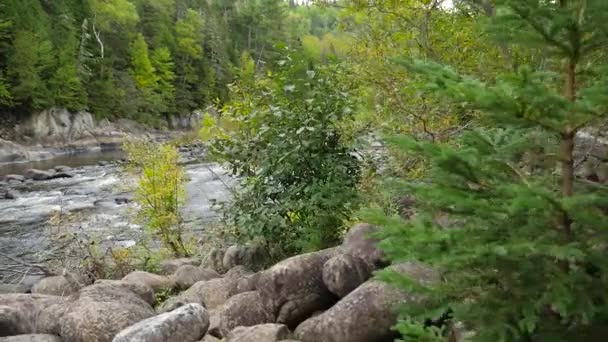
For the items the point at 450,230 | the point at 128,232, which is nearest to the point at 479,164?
the point at 450,230

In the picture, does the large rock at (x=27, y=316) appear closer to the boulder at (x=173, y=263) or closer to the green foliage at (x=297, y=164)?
the green foliage at (x=297, y=164)

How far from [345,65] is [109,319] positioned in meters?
4.41

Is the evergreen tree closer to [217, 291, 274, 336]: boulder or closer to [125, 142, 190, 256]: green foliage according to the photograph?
[217, 291, 274, 336]: boulder

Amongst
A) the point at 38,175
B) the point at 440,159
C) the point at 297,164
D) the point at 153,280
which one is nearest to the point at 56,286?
the point at 153,280

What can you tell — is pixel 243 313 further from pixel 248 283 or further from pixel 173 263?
pixel 173 263

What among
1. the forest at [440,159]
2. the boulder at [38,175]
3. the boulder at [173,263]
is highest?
the forest at [440,159]

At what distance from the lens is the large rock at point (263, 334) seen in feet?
16.3

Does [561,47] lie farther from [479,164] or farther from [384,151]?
[384,151]

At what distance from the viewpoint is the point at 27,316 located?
681cm

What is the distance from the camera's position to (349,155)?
7.44m

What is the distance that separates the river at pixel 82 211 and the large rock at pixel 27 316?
2621 mm

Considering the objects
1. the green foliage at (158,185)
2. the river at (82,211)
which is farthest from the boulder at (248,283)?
the green foliage at (158,185)

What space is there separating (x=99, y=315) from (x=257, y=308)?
→ 5.35 feet

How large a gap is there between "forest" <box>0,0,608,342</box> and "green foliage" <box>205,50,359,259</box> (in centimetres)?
2
